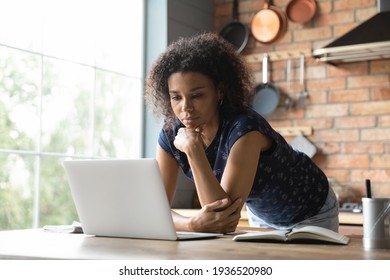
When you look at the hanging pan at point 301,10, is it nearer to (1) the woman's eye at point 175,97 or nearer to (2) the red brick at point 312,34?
(2) the red brick at point 312,34

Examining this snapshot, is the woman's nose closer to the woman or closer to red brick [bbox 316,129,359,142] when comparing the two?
the woman

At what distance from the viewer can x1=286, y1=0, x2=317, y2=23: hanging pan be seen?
422 cm

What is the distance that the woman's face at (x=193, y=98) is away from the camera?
6.76ft

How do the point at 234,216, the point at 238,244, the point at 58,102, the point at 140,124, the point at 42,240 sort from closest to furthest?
the point at 238,244 → the point at 42,240 → the point at 234,216 → the point at 58,102 → the point at 140,124

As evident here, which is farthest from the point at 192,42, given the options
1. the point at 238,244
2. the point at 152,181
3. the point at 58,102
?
the point at 58,102

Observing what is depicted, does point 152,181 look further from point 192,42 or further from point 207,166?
point 192,42

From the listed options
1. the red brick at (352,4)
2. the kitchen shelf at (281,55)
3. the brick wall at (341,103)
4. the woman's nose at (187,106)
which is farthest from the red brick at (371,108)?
the woman's nose at (187,106)

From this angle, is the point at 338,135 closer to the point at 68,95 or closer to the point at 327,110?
the point at 327,110

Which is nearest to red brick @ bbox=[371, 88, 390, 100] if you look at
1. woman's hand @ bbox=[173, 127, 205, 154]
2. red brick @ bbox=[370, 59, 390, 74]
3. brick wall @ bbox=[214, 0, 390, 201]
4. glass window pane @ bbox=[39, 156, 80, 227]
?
brick wall @ bbox=[214, 0, 390, 201]

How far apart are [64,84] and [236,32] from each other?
134cm

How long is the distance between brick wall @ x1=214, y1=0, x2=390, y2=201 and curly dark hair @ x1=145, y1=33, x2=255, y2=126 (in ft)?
6.12

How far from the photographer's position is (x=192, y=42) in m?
2.21

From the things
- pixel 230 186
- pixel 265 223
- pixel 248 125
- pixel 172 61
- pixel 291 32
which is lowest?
pixel 265 223

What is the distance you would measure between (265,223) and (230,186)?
457mm
